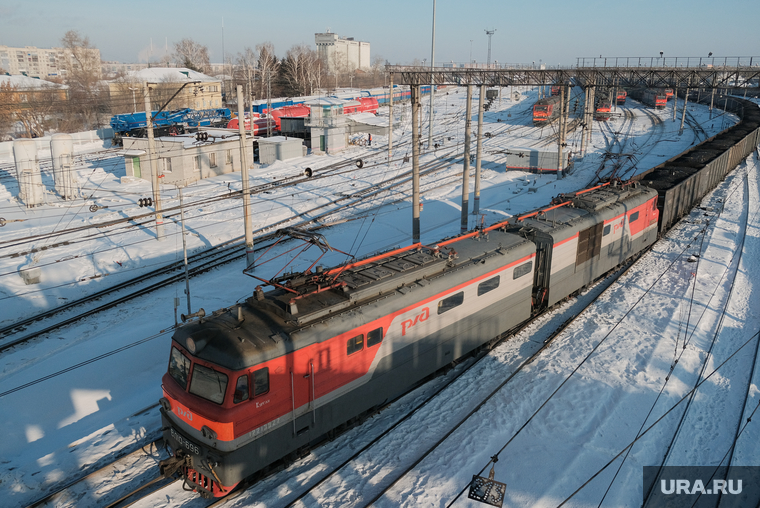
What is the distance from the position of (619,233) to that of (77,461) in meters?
21.2

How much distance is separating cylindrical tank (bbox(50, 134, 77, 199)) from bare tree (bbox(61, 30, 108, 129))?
4074 cm

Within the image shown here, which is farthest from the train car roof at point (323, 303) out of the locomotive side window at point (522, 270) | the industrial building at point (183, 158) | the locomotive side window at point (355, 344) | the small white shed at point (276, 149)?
the small white shed at point (276, 149)

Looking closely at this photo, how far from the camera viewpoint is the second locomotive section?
10844 millimetres

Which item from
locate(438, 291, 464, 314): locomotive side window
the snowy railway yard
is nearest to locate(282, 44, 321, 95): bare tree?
the snowy railway yard

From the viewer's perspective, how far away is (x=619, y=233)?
23.4 meters

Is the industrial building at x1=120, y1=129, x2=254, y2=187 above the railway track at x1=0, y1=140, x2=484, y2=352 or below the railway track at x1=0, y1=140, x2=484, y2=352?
above

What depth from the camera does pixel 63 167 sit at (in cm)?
3922

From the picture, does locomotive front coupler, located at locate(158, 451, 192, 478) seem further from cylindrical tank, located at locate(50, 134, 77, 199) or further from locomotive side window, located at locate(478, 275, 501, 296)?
cylindrical tank, located at locate(50, 134, 77, 199)

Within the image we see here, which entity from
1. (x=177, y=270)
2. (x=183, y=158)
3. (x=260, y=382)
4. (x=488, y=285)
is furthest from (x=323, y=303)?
(x=183, y=158)

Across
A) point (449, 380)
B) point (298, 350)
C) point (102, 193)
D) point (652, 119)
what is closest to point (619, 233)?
point (449, 380)

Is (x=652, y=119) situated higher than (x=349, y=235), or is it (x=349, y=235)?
(x=652, y=119)

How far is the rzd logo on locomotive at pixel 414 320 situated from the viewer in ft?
44.8

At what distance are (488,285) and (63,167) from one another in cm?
3550

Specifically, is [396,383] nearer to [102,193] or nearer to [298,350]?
[298,350]
